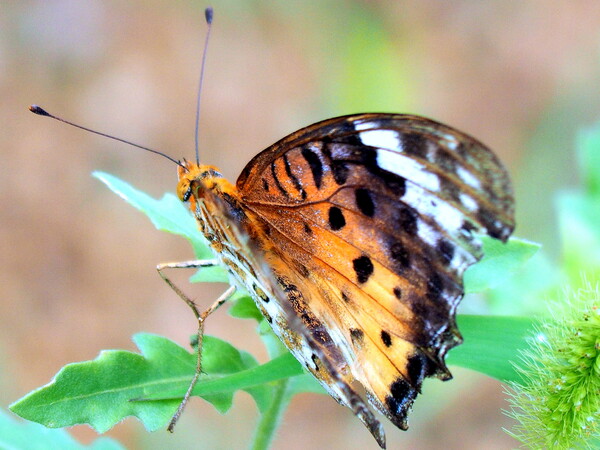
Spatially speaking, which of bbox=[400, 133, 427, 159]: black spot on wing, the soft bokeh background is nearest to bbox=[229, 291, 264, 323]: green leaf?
bbox=[400, 133, 427, 159]: black spot on wing

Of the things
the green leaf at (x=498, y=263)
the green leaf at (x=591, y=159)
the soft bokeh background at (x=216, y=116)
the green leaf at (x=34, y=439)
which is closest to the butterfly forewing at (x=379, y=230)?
the green leaf at (x=498, y=263)

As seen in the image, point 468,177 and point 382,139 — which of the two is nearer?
point 468,177

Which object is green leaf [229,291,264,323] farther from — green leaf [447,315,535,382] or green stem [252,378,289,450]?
green leaf [447,315,535,382]

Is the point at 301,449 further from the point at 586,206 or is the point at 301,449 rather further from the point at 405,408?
the point at 405,408

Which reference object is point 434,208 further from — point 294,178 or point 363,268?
point 294,178

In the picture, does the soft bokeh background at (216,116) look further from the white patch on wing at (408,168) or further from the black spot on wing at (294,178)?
the white patch on wing at (408,168)

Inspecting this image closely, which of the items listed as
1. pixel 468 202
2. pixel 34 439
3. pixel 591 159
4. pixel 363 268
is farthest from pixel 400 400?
pixel 591 159

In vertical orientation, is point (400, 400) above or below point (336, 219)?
below
